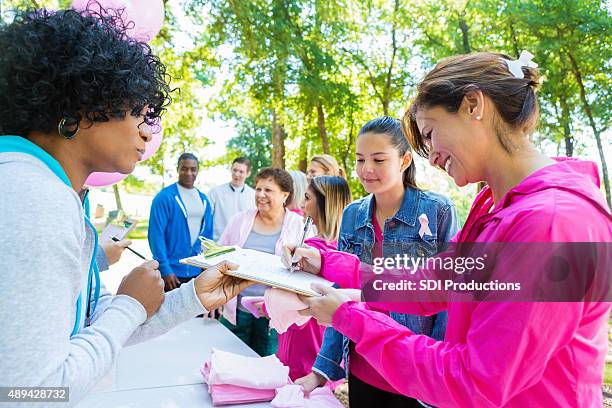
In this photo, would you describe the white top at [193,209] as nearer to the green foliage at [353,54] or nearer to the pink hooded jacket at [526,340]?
the green foliage at [353,54]

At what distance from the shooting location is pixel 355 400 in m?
2.13

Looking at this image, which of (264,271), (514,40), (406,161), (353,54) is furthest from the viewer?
(353,54)

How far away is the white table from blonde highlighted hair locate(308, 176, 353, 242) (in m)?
1.03

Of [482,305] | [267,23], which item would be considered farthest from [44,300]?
[267,23]

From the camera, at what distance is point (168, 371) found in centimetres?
238

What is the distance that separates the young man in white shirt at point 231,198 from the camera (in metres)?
→ 5.74

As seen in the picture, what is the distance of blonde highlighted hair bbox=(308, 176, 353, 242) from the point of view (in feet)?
11.5

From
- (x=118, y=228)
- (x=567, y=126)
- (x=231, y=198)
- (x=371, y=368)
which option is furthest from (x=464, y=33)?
(x=371, y=368)

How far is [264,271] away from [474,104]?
94 centimetres

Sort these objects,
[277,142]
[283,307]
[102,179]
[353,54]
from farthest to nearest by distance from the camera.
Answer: [277,142]
[353,54]
[102,179]
[283,307]

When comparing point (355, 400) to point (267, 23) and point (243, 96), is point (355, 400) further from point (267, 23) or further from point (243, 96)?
point (243, 96)

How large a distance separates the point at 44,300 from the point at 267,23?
7.78 metres

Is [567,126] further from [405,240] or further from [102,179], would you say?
[102,179]

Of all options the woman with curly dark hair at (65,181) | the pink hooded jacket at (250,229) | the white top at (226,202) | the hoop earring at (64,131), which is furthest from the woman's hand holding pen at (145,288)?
the white top at (226,202)
